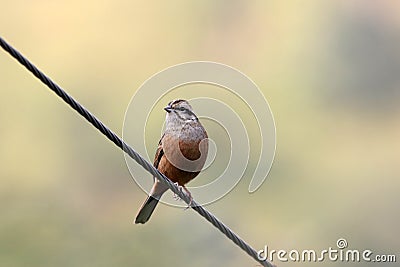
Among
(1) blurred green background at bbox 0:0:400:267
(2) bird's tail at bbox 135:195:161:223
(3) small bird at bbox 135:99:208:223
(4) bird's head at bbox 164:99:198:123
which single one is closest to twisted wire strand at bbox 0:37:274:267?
(3) small bird at bbox 135:99:208:223

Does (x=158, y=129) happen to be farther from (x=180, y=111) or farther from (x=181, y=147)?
(x=181, y=147)

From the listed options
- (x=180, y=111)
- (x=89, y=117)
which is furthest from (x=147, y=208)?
(x=89, y=117)

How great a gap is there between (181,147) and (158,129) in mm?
5033

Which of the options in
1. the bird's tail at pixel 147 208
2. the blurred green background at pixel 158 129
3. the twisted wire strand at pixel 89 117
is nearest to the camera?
the twisted wire strand at pixel 89 117

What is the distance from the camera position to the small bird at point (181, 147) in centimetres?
684

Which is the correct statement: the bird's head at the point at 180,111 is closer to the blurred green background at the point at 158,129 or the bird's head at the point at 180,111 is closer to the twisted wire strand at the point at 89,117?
the twisted wire strand at the point at 89,117

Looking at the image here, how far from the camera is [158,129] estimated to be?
11.9 m

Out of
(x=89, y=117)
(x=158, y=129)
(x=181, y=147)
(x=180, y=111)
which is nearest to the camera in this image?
(x=89, y=117)

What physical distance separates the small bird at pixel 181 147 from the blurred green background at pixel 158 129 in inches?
236

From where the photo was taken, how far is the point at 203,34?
811 inches

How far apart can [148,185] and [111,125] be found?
9104mm

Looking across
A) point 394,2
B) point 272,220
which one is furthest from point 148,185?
point 394,2

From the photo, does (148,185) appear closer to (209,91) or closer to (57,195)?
(209,91)

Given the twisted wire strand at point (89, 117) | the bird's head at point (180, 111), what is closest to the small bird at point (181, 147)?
the bird's head at point (180, 111)
